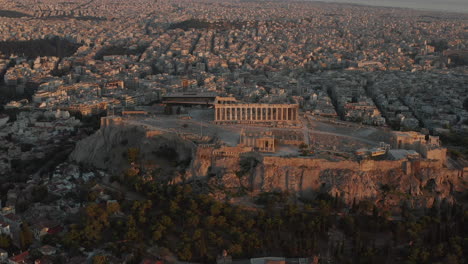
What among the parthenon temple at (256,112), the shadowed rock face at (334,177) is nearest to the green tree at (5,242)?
the shadowed rock face at (334,177)

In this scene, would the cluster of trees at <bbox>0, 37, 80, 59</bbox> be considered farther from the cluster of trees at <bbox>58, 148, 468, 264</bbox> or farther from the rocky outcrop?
the rocky outcrop

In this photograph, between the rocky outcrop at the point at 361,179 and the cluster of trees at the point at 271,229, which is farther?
the rocky outcrop at the point at 361,179

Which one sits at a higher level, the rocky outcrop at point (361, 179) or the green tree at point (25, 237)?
the rocky outcrop at point (361, 179)

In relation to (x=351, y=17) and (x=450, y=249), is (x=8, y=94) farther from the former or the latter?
(x=351, y=17)

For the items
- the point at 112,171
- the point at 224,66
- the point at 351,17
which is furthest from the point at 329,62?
the point at 351,17

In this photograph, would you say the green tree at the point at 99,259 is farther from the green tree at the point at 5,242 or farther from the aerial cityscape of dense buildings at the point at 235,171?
the green tree at the point at 5,242

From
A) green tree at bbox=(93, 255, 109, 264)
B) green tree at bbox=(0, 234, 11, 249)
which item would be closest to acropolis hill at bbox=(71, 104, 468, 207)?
green tree at bbox=(93, 255, 109, 264)

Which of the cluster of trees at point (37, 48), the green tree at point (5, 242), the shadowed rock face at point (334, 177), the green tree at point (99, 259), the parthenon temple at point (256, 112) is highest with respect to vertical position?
the parthenon temple at point (256, 112)
